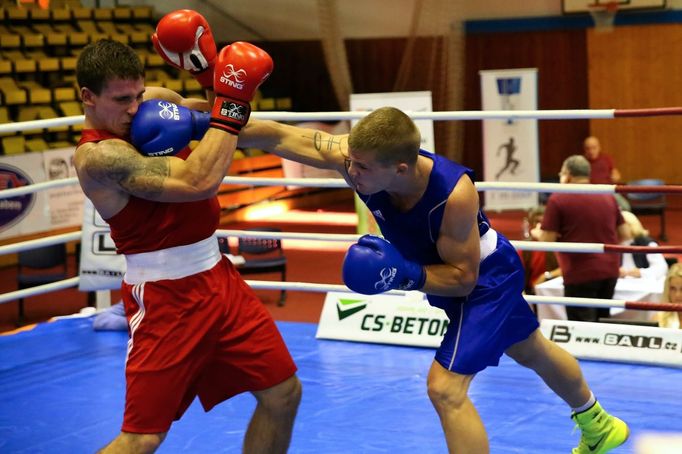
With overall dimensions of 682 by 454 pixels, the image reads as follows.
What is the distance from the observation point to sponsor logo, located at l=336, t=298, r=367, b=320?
18.9 feet

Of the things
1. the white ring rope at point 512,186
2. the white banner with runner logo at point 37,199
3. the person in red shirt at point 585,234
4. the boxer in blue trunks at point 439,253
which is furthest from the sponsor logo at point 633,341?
the white banner with runner logo at point 37,199

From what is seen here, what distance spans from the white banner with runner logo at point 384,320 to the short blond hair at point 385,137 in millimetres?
2459

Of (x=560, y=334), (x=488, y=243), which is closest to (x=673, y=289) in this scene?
(x=560, y=334)

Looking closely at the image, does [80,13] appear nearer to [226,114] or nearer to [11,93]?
[11,93]

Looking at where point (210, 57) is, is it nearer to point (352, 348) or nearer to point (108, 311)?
point (352, 348)

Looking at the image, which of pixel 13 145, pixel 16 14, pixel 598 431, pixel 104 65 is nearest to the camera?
pixel 104 65

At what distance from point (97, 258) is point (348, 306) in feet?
5.15

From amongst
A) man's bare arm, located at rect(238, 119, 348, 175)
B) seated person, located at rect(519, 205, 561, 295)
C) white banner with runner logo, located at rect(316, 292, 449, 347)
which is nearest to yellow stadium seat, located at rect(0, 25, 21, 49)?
seated person, located at rect(519, 205, 561, 295)

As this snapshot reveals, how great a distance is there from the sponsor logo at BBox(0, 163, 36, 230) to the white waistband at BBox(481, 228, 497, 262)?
7292 millimetres

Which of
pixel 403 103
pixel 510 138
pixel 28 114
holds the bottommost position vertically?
pixel 510 138

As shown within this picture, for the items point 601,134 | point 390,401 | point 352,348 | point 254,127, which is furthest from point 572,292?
point 601,134

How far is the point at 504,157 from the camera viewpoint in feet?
42.6

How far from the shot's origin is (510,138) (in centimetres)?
1291

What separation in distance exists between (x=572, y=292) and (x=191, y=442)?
3156mm
